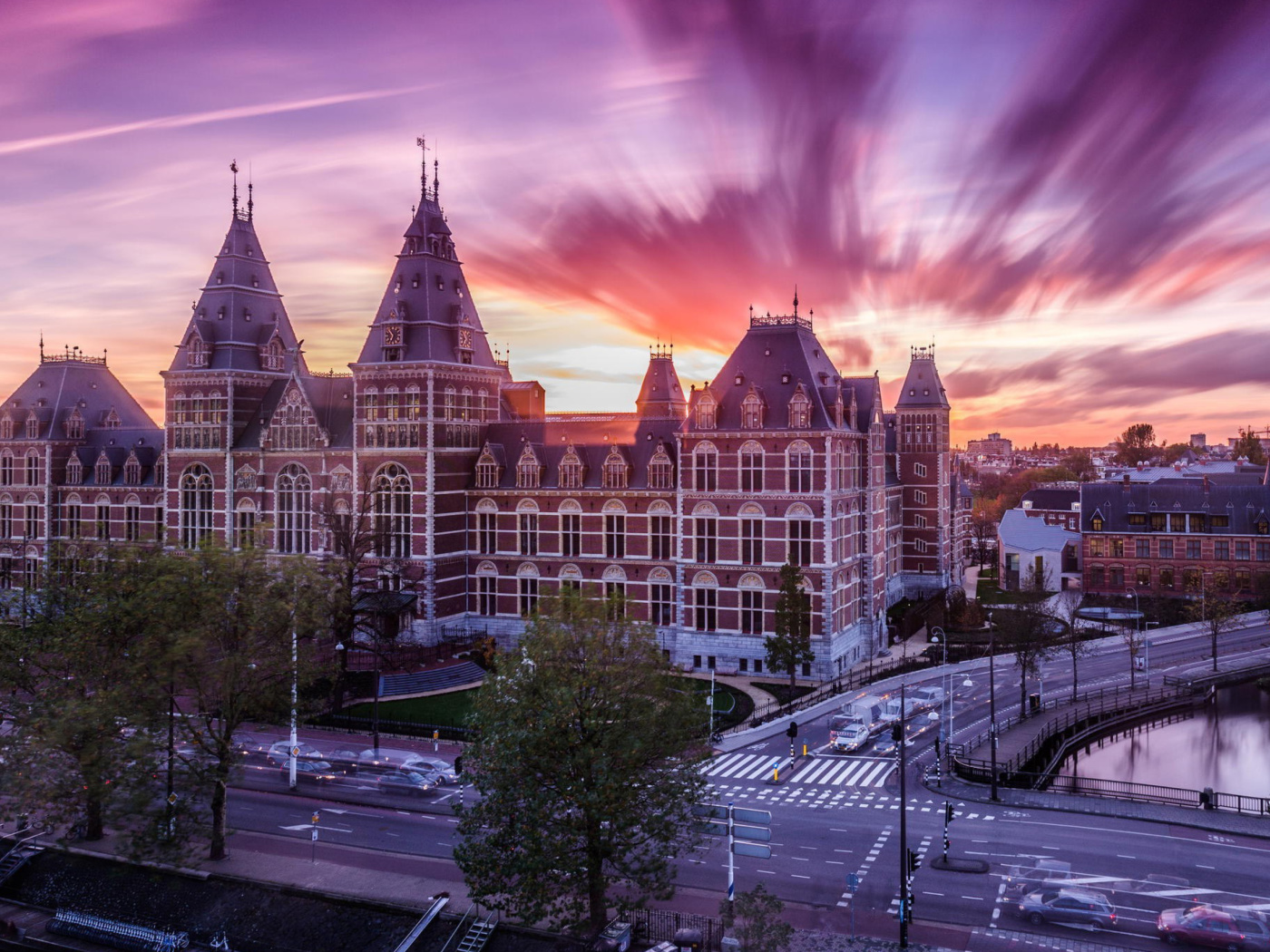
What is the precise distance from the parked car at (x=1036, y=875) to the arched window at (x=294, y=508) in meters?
59.9

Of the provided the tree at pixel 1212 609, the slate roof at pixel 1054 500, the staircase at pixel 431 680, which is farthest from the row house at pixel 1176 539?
the staircase at pixel 431 680

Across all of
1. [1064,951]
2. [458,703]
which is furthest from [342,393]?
[1064,951]

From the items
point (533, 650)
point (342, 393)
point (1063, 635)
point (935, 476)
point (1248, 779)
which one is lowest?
point (1248, 779)

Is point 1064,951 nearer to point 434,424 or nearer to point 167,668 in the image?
point 167,668

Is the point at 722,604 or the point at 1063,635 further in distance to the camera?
the point at 1063,635

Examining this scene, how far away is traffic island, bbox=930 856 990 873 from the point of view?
36.1 m

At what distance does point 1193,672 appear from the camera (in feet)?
234

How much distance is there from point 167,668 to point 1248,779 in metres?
55.0

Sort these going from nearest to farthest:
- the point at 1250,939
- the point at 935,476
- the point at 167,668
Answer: the point at 1250,939
the point at 167,668
the point at 935,476

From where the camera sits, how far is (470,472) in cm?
7744

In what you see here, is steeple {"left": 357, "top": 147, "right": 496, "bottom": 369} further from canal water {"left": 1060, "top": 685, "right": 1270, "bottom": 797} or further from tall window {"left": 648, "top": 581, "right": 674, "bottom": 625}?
canal water {"left": 1060, "top": 685, "right": 1270, "bottom": 797}

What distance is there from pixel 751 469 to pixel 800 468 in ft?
11.3

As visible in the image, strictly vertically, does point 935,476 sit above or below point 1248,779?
above

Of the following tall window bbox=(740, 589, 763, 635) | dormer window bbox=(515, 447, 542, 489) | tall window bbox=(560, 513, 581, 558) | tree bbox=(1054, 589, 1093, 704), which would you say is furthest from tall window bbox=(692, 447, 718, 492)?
tree bbox=(1054, 589, 1093, 704)
